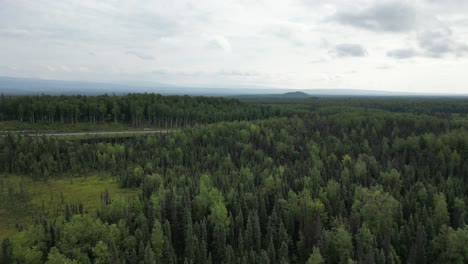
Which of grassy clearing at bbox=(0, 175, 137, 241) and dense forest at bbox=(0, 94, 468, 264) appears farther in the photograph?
grassy clearing at bbox=(0, 175, 137, 241)

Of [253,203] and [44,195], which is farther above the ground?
[253,203]

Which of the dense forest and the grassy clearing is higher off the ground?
the dense forest

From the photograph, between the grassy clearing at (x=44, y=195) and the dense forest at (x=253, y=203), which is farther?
the grassy clearing at (x=44, y=195)

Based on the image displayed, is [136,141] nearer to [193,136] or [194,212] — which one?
[193,136]

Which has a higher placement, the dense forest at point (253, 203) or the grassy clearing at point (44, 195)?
the dense forest at point (253, 203)

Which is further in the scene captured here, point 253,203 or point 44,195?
point 44,195

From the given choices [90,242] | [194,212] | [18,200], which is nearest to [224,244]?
[194,212]
